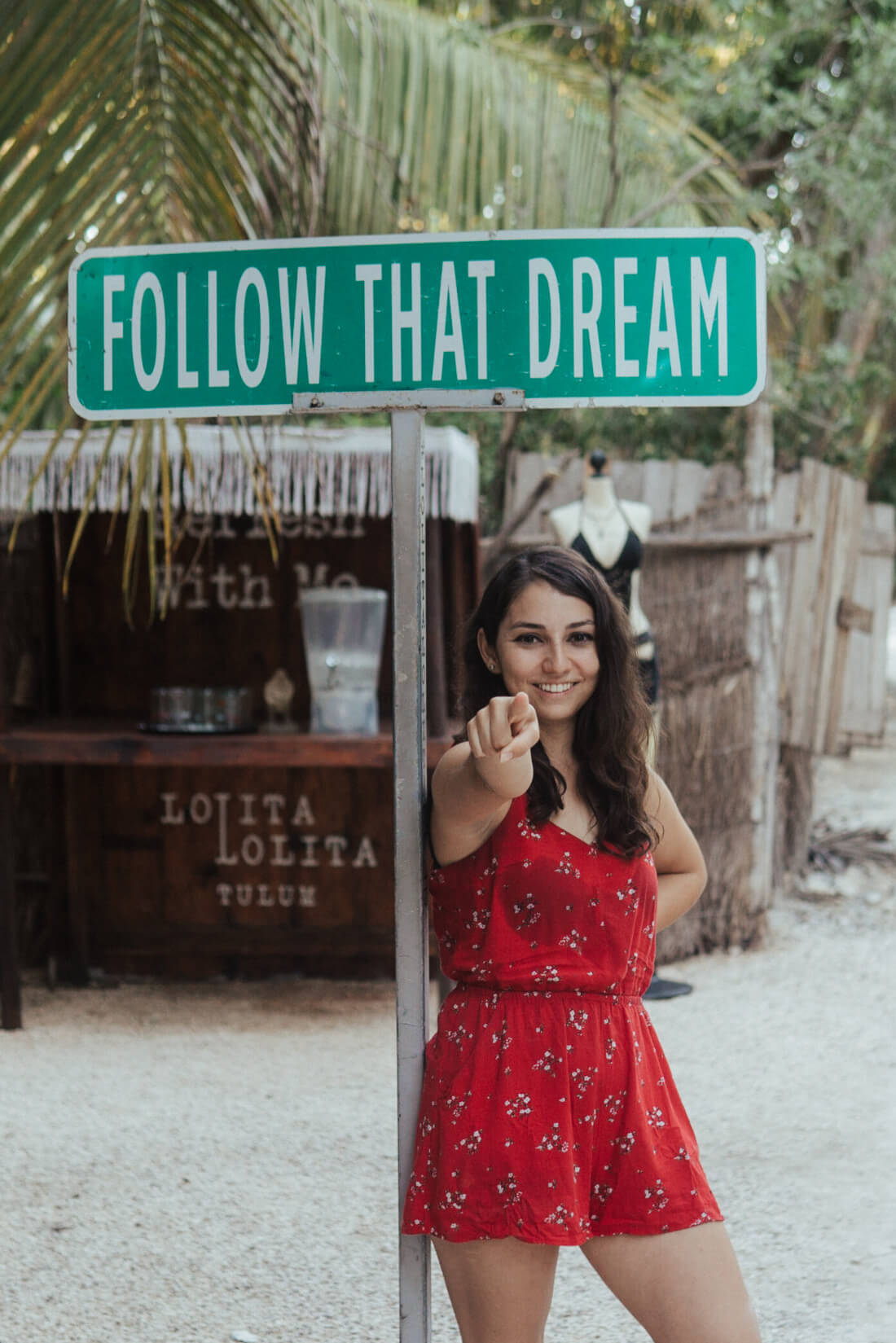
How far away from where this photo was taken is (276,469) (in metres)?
5.03

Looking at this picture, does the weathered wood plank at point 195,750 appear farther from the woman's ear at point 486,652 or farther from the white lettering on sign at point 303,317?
the white lettering on sign at point 303,317

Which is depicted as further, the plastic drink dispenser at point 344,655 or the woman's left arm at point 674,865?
the plastic drink dispenser at point 344,655

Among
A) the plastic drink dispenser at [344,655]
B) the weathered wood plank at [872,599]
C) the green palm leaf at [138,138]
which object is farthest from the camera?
the weathered wood plank at [872,599]

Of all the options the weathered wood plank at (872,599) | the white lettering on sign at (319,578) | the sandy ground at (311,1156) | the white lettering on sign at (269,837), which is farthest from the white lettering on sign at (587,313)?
the weathered wood plank at (872,599)

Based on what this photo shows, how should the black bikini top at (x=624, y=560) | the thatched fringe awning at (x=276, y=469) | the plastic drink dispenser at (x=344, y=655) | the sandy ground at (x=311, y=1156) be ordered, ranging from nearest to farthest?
the sandy ground at (x=311, y=1156) → the thatched fringe awning at (x=276, y=469) → the plastic drink dispenser at (x=344, y=655) → the black bikini top at (x=624, y=560)

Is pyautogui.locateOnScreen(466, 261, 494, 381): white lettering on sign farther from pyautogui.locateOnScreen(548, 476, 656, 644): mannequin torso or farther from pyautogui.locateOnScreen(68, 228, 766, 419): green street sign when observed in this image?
pyautogui.locateOnScreen(548, 476, 656, 644): mannequin torso

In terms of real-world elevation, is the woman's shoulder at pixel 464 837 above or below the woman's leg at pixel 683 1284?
above

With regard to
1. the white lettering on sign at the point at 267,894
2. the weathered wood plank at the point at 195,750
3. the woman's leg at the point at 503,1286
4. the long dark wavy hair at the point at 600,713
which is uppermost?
the long dark wavy hair at the point at 600,713

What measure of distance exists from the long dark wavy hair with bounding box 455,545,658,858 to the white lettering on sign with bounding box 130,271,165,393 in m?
0.57

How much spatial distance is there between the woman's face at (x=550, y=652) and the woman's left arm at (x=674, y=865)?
9.5 inches

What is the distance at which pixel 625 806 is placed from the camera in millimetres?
1908

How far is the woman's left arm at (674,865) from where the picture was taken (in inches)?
82.0

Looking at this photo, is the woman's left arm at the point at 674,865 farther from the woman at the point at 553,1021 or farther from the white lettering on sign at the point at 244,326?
the white lettering on sign at the point at 244,326

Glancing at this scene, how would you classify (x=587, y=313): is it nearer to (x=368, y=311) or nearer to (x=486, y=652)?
(x=368, y=311)
